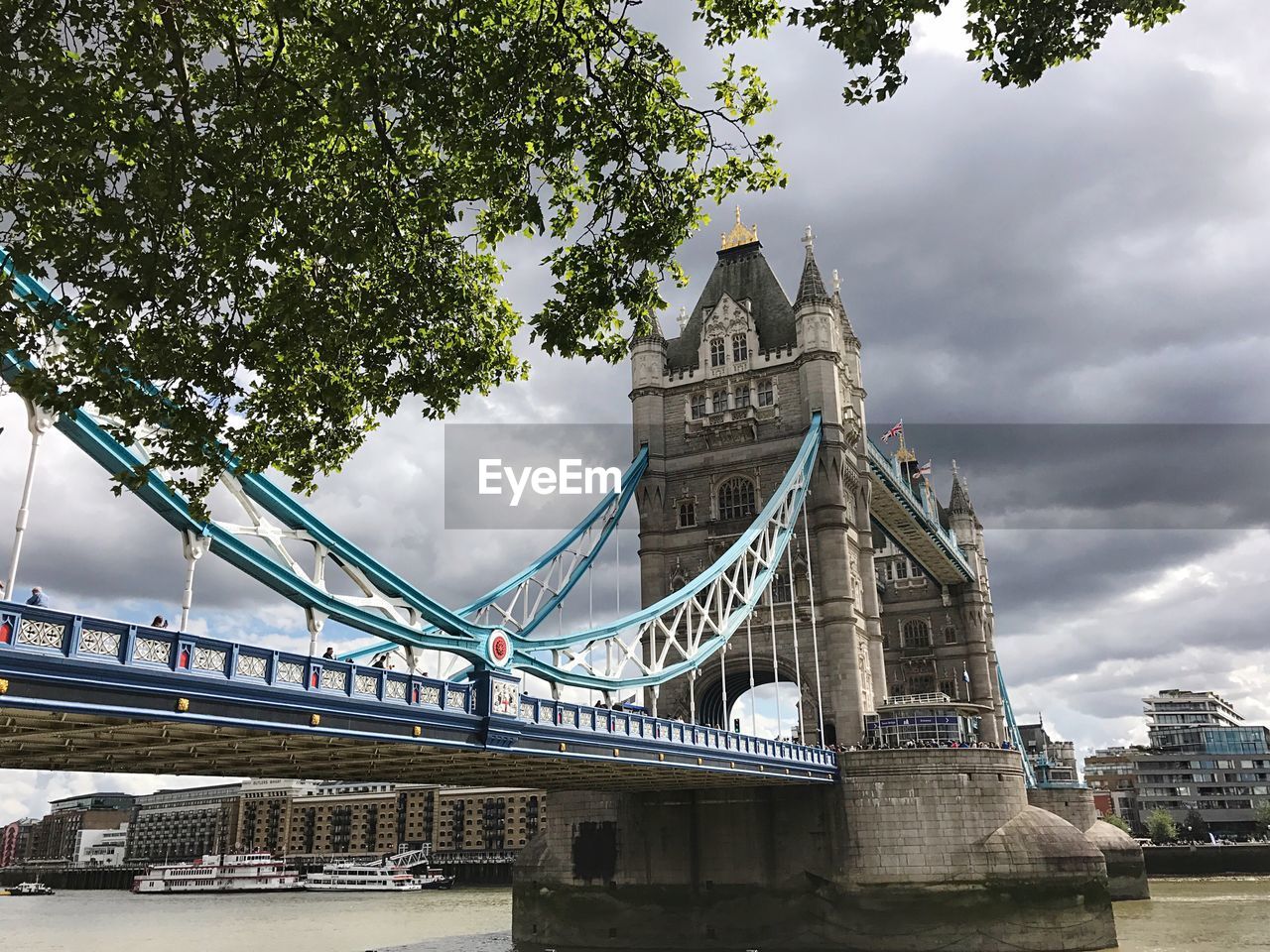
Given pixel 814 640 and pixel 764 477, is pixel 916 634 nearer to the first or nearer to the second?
pixel 764 477

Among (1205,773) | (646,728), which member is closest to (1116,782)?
(1205,773)

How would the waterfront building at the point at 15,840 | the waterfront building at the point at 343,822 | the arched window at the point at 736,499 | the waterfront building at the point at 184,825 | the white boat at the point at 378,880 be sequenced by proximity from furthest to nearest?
the waterfront building at the point at 15,840, the waterfront building at the point at 184,825, the waterfront building at the point at 343,822, the white boat at the point at 378,880, the arched window at the point at 736,499

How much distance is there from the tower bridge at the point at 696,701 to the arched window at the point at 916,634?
3497 millimetres

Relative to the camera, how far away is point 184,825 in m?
136

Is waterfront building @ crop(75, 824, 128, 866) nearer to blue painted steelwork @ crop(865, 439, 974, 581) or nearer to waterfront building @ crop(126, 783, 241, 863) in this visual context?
waterfront building @ crop(126, 783, 241, 863)

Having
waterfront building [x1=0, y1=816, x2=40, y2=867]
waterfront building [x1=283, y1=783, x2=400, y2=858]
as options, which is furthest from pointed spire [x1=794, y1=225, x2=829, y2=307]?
waterfront building [x1=0, y1=816, x2=40, y2=867]

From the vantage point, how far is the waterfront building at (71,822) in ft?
510

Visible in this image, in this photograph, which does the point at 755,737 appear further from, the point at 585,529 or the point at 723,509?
the point at 723,509

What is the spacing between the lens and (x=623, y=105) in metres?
9.77

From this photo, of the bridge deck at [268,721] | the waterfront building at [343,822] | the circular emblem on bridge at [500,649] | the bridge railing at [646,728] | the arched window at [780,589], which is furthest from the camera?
the waterfront building at [343,822]

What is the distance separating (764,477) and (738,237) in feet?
42.0

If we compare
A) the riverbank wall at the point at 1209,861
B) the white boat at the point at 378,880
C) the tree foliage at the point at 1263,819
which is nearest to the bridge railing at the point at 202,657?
the riverbank wall at the point at 1209,861

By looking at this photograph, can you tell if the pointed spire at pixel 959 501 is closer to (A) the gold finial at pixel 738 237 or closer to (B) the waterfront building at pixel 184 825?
(A) the gold finial at pixel 738 237

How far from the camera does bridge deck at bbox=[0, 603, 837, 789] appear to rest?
1200cm
